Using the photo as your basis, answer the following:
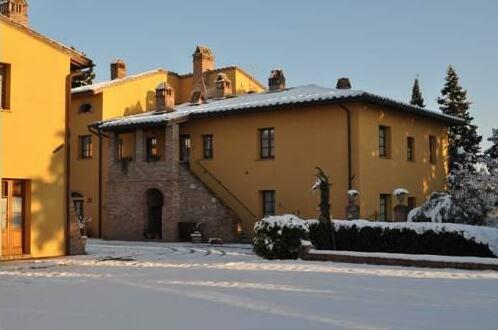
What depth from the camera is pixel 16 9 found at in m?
26.7

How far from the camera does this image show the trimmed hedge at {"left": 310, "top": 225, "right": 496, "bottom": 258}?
1498cm

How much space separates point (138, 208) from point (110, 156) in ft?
9.72

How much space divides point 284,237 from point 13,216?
7.25 m

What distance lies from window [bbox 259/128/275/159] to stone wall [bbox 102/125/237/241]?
2757 mm

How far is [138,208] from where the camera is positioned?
27.6 metres

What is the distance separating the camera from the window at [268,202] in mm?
25203

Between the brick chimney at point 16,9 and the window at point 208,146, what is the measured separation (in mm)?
8952

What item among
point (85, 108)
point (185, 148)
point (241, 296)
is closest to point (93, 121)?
point (85, 108)

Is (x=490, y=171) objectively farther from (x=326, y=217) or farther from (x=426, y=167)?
(x=326, y=217)

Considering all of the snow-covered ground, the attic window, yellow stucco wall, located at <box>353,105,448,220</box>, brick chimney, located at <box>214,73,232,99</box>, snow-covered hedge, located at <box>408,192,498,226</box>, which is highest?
brick chimney, located at <box>214,73,232,99</box>

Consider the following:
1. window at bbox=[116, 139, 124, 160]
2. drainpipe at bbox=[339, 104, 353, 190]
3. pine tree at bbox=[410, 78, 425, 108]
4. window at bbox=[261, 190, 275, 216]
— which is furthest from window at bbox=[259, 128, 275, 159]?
pine tree at bbox=[410, 78, 425, 108]

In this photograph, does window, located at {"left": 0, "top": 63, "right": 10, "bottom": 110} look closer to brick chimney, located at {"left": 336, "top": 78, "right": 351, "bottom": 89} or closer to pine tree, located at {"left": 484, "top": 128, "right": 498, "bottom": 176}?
brick chimney, located at {"left": 336, "top": 78, "right": 351, "bottom": 89}

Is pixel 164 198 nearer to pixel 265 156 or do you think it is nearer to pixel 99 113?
pixel 265 156

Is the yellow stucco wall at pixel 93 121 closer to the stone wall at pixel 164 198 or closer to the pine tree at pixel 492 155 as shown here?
the stone wall at pixel 164 198
